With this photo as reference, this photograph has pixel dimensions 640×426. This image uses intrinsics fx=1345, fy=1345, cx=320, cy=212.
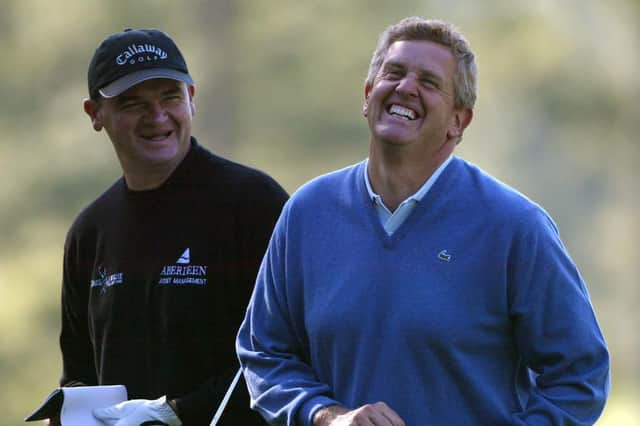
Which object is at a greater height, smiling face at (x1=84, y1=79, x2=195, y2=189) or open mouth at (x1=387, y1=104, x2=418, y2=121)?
smiling face at (x1=84, y1=79, x2=195, y2=189)

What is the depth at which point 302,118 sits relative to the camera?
17719 mm

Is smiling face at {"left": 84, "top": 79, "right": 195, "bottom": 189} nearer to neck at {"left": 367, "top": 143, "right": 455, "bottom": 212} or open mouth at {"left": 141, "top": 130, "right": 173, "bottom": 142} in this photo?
open mouth at {"left": 141, "top": 130, "right": 173, "bottom": 142}

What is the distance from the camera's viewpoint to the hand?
10.2 ft

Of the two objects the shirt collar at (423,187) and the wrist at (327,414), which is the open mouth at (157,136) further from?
the wrist at (327,414)

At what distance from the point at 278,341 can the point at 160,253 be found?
0.65 meters

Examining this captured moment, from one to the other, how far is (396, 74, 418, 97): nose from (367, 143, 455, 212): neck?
144 mm

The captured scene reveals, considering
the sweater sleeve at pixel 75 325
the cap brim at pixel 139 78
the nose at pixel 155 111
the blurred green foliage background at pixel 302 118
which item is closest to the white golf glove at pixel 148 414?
the sweater sleeve at pixel 75 325

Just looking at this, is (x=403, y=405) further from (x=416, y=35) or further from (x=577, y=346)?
(x=416, y=35)

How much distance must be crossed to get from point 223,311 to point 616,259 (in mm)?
15571

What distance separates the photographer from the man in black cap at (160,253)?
12.7ft

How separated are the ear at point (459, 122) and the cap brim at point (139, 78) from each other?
1060 mm

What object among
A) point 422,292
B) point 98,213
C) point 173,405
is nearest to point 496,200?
point 422,292

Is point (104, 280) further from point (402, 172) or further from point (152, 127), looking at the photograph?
point (402, 172)

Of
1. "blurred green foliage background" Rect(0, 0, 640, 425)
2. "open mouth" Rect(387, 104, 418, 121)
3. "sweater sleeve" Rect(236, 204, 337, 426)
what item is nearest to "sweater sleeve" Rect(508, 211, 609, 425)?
"open mouth" Rect(387, 104, 418, 121)
